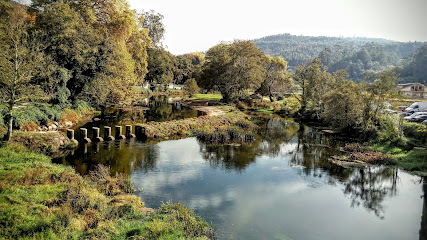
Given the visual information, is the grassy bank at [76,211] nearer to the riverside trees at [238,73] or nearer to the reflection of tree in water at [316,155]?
the reflection of tree in water at [316,155]

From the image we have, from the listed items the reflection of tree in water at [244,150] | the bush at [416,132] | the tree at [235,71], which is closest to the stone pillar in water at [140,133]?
the reflection of tree in water at [244,150]

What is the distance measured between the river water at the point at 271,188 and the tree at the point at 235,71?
30006 mm

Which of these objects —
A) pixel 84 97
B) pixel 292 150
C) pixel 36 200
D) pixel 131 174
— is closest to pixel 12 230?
pixel 36 200

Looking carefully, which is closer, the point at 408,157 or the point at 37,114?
the point at 408,157

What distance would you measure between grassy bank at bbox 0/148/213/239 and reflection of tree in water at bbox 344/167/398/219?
33.1ft

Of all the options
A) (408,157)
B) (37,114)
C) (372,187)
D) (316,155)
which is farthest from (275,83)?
(37,114)

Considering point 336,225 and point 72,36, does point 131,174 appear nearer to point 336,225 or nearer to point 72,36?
point 336,225

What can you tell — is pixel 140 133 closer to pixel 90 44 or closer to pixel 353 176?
pixel 90 44

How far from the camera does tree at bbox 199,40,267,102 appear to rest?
57219mm

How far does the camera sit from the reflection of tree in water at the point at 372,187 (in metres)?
17.2

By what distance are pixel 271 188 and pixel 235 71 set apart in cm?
4107

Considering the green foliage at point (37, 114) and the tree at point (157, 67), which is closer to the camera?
the green foliage at point (37, 114)

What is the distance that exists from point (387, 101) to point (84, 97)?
113 feet

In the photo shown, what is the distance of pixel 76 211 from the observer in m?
12.2
